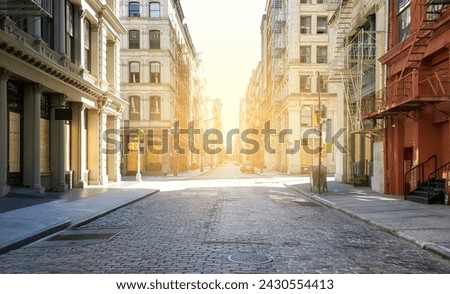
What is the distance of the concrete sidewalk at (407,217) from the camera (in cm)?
948

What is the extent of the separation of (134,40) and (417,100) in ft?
127

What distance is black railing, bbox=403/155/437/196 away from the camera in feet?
60.0

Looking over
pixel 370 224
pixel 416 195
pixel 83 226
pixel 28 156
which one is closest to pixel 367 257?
pixel 370 224

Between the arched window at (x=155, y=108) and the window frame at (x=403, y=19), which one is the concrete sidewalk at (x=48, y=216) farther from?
the arched window at (x=155, y=108)

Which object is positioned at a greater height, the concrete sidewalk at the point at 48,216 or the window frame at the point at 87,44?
the window frame at the point at 87,44

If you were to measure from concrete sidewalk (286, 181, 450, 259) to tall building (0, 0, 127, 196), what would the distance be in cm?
1222

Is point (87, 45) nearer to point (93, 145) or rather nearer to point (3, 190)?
point (93, 145)

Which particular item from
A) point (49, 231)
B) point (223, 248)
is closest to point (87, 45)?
point (49, 231)

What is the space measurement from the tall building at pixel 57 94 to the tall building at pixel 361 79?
13.9m

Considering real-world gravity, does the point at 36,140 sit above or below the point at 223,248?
above

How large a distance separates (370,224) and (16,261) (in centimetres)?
858

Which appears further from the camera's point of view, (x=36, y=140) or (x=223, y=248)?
(x=36, y=140)

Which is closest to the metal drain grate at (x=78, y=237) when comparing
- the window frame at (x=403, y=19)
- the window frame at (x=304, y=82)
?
the window frame at (x=403, y=19)

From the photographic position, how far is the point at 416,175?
63.3 ft
